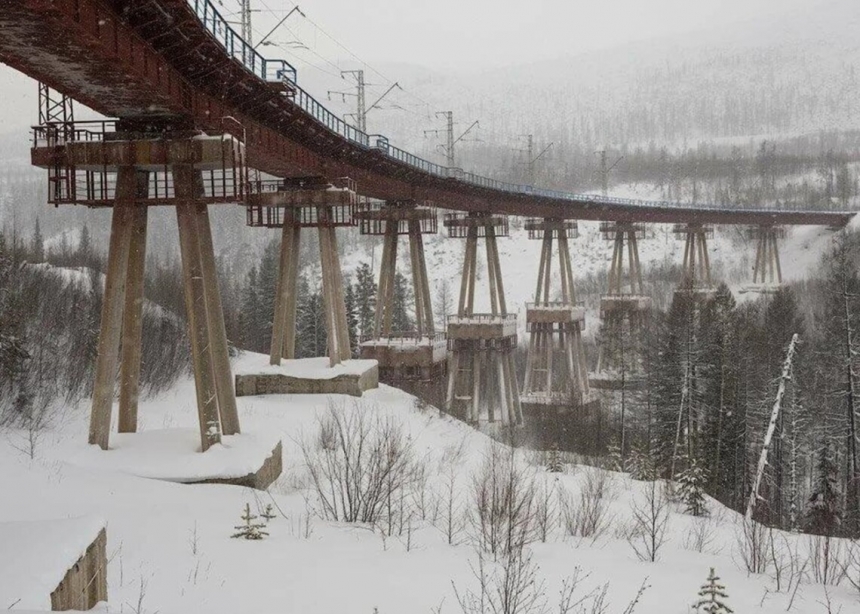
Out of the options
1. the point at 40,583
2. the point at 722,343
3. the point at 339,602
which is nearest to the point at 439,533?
the point at 339,602

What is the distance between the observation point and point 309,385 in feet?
84.3

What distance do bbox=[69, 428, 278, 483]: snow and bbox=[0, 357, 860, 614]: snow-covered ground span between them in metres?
0.27

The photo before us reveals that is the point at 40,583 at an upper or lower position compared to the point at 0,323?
lower

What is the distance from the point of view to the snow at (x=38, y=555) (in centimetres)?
536

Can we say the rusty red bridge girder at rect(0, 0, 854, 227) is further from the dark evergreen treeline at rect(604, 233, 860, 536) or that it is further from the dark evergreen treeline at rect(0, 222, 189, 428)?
the dark evergreen treeline at rect(604, 233, 860, 536)

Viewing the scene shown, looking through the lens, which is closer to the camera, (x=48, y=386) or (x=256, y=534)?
(x=256, y=534)

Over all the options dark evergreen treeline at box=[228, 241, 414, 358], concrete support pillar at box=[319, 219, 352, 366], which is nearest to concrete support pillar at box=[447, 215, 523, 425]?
dark evergreen treeline at box=[228, 241, 414, 358]

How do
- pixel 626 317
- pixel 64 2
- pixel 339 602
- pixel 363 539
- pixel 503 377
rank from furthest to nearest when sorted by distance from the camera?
1. pixel 626 317
2. pixel 503 377
3. pixel 363 539
4. pixel 64 2
5. pixel 339 602

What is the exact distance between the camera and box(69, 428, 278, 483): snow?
13664 mm

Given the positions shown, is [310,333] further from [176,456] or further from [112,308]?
[176,456]

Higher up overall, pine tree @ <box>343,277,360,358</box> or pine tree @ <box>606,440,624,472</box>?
pine tree @ <box>343,277,360,358</box>

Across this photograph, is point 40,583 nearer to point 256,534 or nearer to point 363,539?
point 256,534

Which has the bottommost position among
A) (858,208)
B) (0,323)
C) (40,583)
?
(40,583)

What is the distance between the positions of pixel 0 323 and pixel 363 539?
13751 mm
